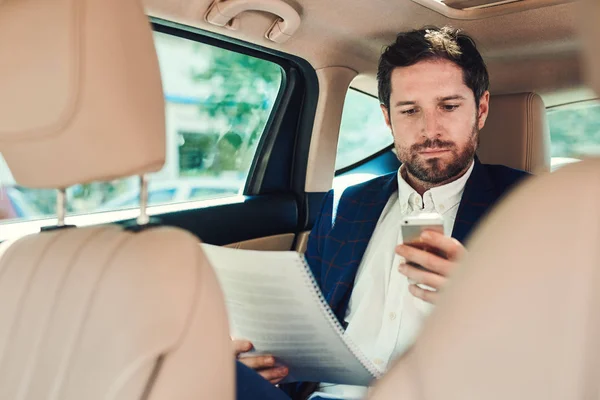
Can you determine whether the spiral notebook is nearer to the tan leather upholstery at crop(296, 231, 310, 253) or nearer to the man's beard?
the man's beard

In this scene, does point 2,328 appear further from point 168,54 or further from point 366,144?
point 366,144

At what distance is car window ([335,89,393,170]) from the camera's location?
2.88 meters

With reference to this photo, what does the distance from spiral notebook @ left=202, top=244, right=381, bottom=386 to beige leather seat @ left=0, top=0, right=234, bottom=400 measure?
0.20 metres

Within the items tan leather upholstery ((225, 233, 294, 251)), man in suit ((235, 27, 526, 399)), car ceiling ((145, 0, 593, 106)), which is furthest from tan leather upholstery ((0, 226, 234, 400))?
tan leather upholstery ((225, 233, 294, 251))

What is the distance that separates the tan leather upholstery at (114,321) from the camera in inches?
36.3

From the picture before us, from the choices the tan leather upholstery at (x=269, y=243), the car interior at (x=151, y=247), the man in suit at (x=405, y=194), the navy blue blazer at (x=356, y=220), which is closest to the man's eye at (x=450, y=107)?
the man in suit at (x=405, y=194)

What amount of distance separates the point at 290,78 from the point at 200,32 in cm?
61

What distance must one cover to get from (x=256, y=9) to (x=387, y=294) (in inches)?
36.6

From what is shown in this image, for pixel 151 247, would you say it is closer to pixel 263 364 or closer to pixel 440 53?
pixel 263 364

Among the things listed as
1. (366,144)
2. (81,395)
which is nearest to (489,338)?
(81,395)

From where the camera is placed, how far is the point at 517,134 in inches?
87.6

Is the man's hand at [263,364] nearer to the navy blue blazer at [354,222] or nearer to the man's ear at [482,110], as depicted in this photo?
the navy blue blazer at [354,222]

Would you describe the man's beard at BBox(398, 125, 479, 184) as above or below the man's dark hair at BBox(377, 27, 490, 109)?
below

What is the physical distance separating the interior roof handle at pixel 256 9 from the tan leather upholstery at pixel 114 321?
104 centimetres
